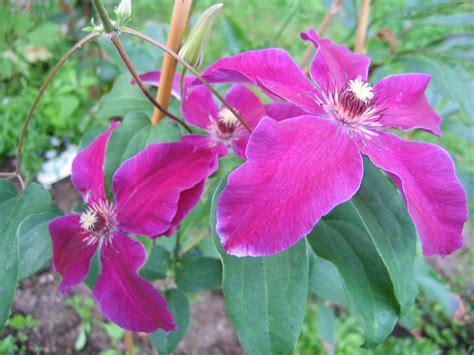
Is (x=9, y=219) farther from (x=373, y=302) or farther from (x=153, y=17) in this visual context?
(x=153, y=17)

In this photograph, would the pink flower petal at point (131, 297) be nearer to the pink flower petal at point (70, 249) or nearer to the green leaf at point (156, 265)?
the pink flower petal at point (70, 249)

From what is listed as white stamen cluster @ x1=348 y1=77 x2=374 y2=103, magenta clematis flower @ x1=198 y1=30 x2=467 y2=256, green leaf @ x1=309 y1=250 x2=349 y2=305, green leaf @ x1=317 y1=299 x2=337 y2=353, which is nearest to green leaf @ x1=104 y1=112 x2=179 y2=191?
magenta clematis flower @ x1=198 y1=30 x2=467 y2=256

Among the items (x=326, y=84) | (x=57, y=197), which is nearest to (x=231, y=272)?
(x=326, y=84)

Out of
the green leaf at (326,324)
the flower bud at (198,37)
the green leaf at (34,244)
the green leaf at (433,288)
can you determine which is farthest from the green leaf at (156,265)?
the green leaf at (433,288)

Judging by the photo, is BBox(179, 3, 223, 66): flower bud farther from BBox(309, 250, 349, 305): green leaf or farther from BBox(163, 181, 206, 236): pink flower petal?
BBox(309, 250, 349, 305): green leaf

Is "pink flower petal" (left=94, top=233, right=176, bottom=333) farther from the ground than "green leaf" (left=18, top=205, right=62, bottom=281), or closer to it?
farther from the ground
